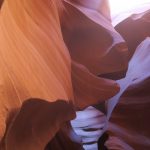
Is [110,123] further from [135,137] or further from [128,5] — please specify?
[128,5]

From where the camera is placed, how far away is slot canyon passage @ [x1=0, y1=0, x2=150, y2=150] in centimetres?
24

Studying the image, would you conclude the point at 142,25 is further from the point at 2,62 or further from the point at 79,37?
the point at 2,62

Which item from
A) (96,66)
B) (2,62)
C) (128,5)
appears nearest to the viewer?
(2,62)

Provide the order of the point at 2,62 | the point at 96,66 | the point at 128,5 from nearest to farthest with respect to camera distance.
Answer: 1. the point at 2,62
2. the point at 96,66
3. the point at 128,5

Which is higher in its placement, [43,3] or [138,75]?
[43,3]

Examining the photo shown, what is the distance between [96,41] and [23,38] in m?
0.11

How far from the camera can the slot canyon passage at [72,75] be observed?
0.24 meters

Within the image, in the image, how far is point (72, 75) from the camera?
31 centimetres

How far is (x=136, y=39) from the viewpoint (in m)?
0.43

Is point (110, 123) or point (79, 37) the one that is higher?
point (79, 37)

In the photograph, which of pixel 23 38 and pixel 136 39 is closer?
pixel 23 38

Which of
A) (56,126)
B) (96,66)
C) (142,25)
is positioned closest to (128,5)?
(142,25)

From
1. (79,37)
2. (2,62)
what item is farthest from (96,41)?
(2,62)

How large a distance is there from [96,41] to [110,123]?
99 mm
